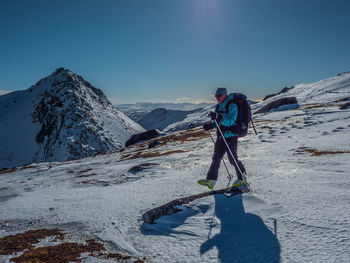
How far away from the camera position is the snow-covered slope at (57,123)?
7131cm

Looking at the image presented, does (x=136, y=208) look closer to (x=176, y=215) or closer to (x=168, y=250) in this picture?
(x=176, y=215)

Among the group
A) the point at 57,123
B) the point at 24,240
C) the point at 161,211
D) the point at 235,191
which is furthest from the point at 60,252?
the point at 57,123

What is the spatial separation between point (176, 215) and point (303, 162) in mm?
7201

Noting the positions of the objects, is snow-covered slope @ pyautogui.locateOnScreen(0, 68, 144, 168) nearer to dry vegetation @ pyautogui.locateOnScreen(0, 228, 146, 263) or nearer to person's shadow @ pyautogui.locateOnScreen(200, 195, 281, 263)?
dry vegetation @ pyautogui.locateOnScreen(0, 228, 146, 263)

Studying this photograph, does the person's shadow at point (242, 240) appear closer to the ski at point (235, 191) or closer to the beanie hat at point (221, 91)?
the ski at point (235, 191)

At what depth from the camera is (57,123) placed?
82.0m

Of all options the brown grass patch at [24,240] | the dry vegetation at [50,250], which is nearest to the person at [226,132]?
the dry vegetation at [50,250]

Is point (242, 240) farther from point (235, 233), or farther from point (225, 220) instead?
point (225, 220)

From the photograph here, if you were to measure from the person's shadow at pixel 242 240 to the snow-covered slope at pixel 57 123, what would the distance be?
233ft

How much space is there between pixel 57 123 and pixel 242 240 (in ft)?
300

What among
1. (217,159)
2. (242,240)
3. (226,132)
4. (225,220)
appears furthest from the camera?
(217,159)

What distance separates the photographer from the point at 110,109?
365 ft

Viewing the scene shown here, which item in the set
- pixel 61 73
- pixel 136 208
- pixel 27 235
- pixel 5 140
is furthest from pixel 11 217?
pixel 61 73

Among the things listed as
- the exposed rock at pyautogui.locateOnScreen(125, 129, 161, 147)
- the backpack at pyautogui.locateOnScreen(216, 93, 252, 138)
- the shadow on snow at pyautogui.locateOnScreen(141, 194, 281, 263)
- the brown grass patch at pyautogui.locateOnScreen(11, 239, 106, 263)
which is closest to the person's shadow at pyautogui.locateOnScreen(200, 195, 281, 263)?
the shadow on snow at pyautogui.locateOnScreen(141, 194, 281, 263)
